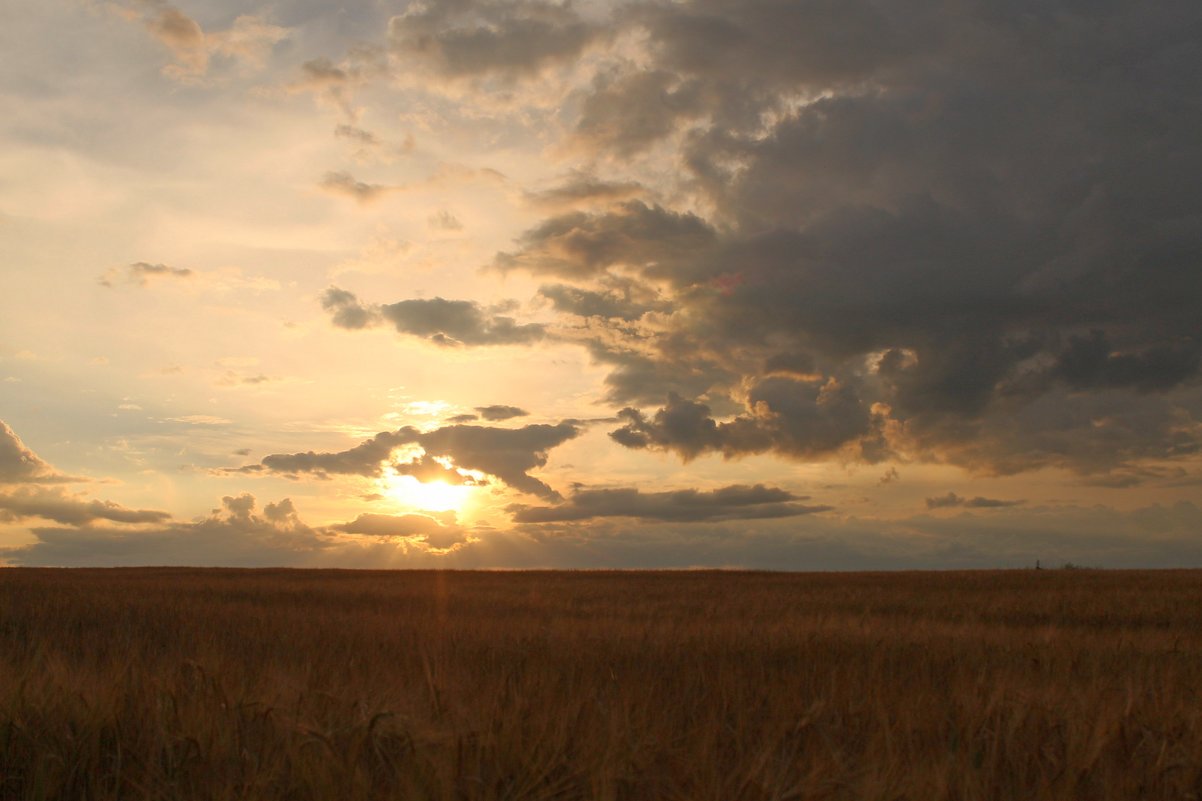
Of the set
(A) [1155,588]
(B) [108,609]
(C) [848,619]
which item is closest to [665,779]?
(C) [848,619]

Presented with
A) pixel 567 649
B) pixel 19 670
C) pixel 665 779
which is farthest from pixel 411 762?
pixel 567 649

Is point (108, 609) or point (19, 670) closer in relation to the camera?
point (19, 670)

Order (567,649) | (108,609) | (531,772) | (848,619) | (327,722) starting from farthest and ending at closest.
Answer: (108,609), (848,619), (567,649), (327,722), (531,772)

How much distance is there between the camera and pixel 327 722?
137 inches

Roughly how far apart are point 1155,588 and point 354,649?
17868mm

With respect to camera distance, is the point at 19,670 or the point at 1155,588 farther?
the point at 1155,588

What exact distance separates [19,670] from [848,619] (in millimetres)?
8563

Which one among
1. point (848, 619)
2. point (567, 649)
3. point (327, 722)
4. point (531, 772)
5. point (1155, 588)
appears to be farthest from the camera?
point (1155, 588)

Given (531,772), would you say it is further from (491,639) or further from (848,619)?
(848,619)

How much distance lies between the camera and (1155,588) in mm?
18797

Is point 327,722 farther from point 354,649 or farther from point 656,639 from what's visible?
point 656,639

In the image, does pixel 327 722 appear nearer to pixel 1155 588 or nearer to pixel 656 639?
pixel 656 639

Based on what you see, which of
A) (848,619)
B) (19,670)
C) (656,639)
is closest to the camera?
(19,670)

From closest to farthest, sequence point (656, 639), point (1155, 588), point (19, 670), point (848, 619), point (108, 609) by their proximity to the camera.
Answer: point (19, 670)
point (656, 639)
point (848, 619)
point (108, 609)
point (1155, 588)
